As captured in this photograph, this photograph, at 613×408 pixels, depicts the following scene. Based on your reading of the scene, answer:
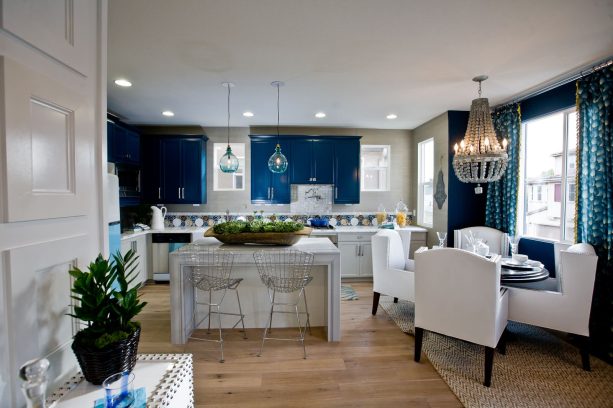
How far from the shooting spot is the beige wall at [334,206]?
5520 mm

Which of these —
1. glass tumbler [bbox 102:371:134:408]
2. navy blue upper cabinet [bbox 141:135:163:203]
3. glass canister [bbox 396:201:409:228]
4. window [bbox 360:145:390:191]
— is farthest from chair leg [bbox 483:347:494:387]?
navy blue upper cabinet [bbox 141:135:163:203]

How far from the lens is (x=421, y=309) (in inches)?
101

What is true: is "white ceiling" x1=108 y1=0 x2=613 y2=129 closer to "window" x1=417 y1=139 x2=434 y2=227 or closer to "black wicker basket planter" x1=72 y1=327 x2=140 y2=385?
"window" x1=417 y1=139 x2=434 y2=227

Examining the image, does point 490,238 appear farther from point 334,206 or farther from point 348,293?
Result: point 334,206

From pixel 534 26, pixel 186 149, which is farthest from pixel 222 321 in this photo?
pixel 534 26

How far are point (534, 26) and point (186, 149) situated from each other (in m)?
4.76

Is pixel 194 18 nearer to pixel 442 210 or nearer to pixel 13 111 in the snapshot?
pixel 13 111

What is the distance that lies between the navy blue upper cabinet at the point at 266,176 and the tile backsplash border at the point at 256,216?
1.12ft

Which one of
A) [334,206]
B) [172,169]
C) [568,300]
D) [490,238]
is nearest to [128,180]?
[172,169]

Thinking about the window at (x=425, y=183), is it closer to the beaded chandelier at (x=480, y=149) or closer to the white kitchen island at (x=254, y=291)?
the beaded chandelier at (x=480, y=149)

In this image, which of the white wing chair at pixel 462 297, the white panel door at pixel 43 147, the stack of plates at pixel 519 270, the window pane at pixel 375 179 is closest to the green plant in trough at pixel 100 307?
the white panel door at pixel 43 147

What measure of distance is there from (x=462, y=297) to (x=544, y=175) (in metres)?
2.37

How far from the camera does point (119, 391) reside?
3.59ft

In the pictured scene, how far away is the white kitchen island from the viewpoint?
2.96 metres
